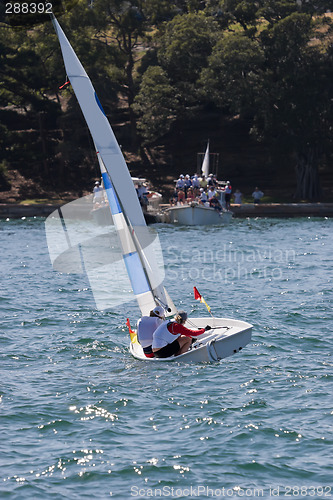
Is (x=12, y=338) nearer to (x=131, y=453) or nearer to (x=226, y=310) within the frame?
(x=226, y=310)

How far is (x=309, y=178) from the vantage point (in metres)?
59.6

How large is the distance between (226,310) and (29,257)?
1566 cm

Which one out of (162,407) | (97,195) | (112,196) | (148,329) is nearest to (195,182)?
(97,195)

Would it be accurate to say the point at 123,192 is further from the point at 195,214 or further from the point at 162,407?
the point at 195,214

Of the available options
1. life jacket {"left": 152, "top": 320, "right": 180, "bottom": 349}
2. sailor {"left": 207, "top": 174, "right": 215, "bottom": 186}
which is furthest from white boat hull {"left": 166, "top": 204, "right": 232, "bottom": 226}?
life jacket {"left": 152, "top": 320, "right": 180, "bottom": 349}

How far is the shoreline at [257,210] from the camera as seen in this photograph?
54.8 m

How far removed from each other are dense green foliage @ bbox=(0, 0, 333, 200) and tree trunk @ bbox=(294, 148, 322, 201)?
0.08 m

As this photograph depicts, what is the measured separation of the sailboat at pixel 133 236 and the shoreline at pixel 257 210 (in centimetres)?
3649

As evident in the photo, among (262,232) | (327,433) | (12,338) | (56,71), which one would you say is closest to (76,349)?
(12,338)

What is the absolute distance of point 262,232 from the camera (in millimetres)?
44156

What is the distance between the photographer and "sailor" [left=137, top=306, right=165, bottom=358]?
1587 centimetres

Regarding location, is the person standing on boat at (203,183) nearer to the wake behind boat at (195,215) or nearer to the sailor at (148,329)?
the wake behind boat at (195,215)

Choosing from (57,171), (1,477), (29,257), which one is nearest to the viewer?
(1,477)

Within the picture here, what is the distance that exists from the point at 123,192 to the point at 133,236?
42.2 inches
